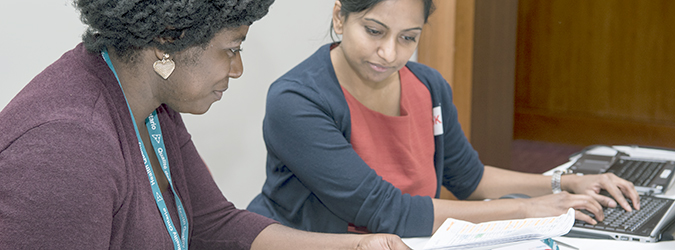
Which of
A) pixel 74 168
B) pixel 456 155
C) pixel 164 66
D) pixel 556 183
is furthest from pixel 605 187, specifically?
pixel 74 168

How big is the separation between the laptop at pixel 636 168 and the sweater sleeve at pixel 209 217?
1.04m

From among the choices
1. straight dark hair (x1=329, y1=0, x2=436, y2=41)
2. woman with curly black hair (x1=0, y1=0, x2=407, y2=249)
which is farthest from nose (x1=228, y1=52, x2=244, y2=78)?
straight dark hair (x1=329, y1=0, x2=436, y2=41)

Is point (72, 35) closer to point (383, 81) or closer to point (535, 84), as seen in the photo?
point (383, 81)

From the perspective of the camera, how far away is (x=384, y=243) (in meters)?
1.11

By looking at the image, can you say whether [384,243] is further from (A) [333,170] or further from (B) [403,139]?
(B) [403,139]

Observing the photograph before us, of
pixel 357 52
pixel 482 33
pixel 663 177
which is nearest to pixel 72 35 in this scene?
pixel 357 52

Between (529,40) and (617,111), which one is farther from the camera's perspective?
(529,40)

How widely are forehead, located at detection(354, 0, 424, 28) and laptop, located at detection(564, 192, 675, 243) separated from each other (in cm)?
61

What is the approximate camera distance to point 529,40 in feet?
16.6

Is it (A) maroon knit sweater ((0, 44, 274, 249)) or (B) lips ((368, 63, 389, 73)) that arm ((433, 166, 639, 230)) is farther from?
(A) maroon knit sweater ((0, 44, 274, 249))

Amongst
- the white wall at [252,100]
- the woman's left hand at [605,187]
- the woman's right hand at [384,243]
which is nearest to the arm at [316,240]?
the woman's right hand at [384,243]

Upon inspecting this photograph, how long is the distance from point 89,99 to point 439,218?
2.71 feet

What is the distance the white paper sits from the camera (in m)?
1.11

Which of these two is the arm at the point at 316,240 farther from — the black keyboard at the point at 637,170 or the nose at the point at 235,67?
the black keyboard at the point at 637,170
